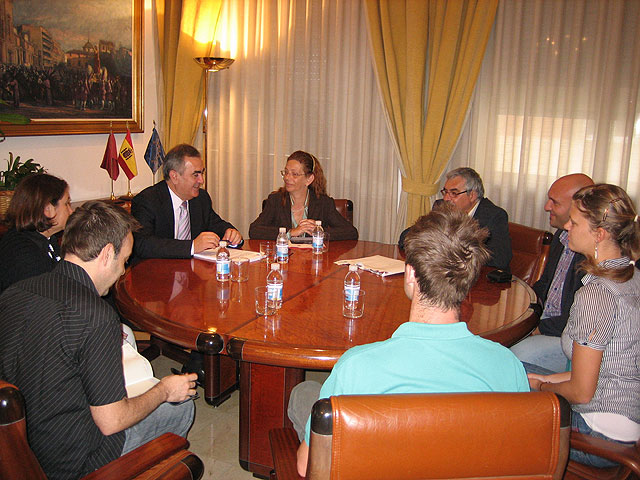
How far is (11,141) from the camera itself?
152 inches

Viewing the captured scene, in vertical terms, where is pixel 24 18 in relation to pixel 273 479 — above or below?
above

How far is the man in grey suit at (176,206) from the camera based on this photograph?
10.9 feet

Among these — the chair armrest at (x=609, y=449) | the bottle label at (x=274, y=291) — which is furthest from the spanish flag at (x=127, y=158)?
the chair armrest at (x=609, y=449)

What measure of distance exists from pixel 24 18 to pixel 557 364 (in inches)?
155

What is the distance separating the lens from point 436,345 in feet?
4.26

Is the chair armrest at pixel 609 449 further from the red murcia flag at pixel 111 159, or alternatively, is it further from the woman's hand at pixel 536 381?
the red murcia flag at pixel 111 159

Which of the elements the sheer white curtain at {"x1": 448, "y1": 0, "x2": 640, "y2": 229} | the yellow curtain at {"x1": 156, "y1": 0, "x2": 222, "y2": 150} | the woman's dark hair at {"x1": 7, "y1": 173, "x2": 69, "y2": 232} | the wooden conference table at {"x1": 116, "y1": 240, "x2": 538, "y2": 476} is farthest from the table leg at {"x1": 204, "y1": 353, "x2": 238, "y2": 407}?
the yellow curtain at {"x1": 156, "y1": 0, "x2": 222, "y2": 150}

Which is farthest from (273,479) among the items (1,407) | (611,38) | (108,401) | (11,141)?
(611,38)

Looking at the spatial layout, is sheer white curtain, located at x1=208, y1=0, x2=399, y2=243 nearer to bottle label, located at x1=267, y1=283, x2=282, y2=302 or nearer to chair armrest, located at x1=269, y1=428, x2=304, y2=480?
bottle label, located at x1=267, y1=283, x2=282, y2=302

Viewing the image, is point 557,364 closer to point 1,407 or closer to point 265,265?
point 265,265

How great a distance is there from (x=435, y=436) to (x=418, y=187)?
373 cm

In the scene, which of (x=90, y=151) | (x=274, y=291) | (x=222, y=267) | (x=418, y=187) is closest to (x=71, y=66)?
(x=90, y=151)

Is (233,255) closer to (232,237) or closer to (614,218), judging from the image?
(232,237)

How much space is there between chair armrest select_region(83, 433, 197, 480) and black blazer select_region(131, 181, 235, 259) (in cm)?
157
